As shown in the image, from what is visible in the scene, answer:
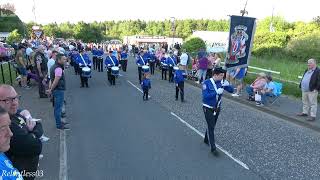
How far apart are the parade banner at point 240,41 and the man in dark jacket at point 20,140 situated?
1203 cm

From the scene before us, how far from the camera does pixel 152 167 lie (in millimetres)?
7762

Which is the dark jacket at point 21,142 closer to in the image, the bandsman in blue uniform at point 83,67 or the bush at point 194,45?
the bandsman in blue uniform at point 83,67

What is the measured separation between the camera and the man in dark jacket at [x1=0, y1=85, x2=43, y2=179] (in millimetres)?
4500

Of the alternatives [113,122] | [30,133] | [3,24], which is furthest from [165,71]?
[3,24]

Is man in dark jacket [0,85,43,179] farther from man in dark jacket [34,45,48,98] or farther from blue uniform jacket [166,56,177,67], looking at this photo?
blue uniform jacket [166,56,177,67]

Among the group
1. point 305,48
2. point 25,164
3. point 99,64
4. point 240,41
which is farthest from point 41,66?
point 305,48

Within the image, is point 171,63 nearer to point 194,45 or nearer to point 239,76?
point 239,76

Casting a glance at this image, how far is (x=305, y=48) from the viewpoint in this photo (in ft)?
114

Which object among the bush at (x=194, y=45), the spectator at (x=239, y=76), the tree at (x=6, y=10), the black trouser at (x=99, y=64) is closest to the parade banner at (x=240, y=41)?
the spectator at (x=239, y=76)

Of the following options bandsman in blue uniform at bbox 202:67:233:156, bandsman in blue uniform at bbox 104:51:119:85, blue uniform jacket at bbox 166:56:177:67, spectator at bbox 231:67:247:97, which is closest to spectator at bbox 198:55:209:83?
blue uniform jacket at bbox 166:56:177:67

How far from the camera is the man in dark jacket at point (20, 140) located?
4500 mm

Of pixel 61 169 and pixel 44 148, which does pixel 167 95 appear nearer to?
pixel 44 148

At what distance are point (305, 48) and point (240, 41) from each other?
69.0ft

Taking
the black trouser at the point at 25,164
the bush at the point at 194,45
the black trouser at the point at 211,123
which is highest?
the black trouser at the point at 25,164
